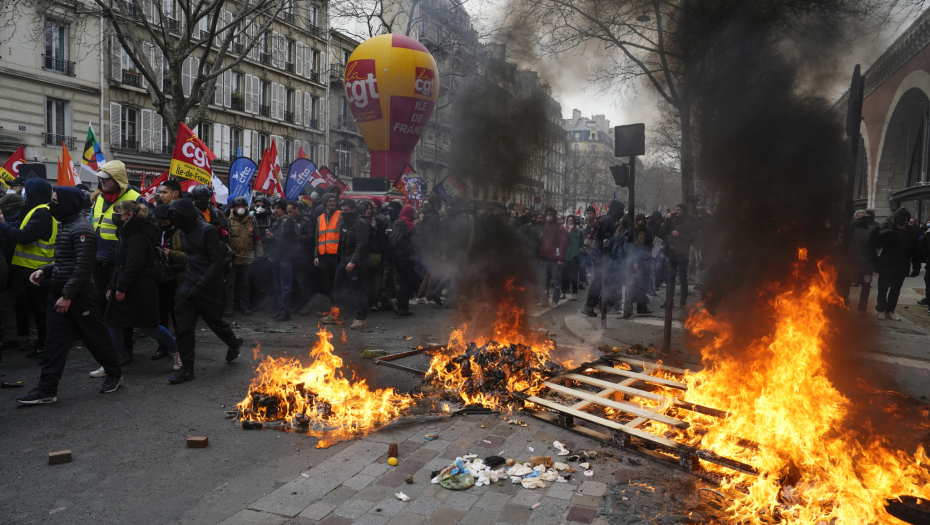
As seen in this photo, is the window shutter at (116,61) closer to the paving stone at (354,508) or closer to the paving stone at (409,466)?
→ the paving stone at (409,466)

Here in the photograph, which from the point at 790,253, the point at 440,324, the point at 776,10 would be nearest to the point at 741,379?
the point at 790,253

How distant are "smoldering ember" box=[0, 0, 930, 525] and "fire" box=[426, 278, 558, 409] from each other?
25 mm

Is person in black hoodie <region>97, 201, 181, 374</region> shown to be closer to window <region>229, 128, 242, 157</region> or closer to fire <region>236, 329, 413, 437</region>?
fire <region>236, 329, 413, 437</region>

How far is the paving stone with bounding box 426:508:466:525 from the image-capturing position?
9.96 ft

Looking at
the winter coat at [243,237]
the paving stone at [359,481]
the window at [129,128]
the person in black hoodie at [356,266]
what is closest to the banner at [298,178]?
the winter coat at [243,237]

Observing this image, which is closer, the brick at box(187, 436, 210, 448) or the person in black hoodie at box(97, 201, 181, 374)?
the brick at box(187, 436, 210, 448)

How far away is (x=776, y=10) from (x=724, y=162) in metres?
1.43

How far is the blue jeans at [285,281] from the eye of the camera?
914 centimetres

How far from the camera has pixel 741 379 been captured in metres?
4.50

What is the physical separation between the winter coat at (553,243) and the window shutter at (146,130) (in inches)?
912

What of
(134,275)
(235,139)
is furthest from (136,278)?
(235,139)

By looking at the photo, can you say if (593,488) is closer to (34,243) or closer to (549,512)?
(549,512)

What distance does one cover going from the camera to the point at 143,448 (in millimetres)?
4039

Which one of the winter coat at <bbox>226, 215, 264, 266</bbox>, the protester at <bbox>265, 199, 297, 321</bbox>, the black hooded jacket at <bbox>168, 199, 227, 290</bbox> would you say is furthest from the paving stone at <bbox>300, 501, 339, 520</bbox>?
the winter coat at <bbox>226, 215, 264, 266</bbox>
